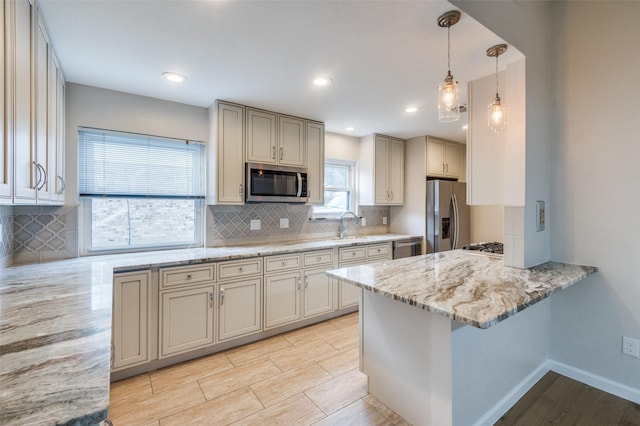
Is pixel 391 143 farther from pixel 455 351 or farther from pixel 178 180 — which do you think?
pixel 455 351

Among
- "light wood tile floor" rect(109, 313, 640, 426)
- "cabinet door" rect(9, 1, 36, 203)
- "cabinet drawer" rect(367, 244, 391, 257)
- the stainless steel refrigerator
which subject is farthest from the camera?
the stainless steel refrigerator

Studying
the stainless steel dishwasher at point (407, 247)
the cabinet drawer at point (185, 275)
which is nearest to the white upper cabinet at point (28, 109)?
the cabinet drawer at point (185, 275)

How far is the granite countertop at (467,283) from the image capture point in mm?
1286

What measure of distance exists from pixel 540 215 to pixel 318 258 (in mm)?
2067

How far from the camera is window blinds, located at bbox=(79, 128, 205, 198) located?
104 inches

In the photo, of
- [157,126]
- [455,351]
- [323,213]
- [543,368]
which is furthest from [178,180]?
[543,368]

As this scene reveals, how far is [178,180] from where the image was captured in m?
3.05

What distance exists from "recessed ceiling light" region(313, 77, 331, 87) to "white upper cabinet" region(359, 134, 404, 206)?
1817 mm

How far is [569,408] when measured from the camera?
6.07 feet

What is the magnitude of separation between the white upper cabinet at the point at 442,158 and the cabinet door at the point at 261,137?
242cm

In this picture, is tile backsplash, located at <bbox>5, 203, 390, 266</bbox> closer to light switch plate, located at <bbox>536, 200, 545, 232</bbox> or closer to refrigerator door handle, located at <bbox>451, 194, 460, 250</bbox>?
refrigerator door handle, located at <bbox>451, 194, 460, 250</bbox>

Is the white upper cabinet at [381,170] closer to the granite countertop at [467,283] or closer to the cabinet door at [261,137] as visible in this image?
the cabinet door at [261,137]

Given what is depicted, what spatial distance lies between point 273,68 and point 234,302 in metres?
2.07

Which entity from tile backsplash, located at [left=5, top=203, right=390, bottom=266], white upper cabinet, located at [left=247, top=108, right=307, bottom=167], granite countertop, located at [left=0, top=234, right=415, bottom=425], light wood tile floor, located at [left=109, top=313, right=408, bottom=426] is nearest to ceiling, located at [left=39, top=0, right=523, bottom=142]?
white upper cabinet, located at [left=247, top=108, right=307, bottom=167]
